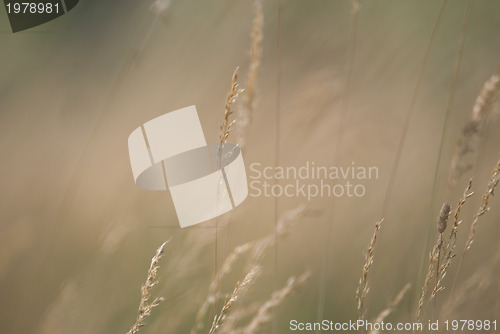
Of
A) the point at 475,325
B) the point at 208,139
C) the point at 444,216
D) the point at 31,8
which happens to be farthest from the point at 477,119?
the point at 31,8

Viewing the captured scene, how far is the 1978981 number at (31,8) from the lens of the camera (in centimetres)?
170

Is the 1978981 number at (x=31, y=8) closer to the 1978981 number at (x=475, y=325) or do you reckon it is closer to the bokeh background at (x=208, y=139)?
the bokeh background at (x=208, y=139)

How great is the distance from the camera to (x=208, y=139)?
164cm

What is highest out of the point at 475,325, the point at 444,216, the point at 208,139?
the point at 208,139

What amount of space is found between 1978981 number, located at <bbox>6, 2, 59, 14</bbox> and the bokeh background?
0.04m

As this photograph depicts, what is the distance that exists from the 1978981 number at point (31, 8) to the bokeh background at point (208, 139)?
44 mm

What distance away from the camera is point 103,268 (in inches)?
62.4

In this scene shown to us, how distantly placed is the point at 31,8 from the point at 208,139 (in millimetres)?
791

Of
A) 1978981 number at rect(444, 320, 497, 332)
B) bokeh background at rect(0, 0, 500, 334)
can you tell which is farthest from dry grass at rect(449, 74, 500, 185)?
1978981 number at rect(444, 320, 497, 332)

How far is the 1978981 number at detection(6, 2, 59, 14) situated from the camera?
170cm

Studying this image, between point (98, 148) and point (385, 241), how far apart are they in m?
1.10

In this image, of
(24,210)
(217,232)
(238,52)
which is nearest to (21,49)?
(24,210)

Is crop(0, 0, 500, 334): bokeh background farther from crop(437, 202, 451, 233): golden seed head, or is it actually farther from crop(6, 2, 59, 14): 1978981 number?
crop(437, 202, 451, 233): golden seed head

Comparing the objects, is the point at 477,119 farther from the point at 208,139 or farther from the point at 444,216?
the point at 208,139
